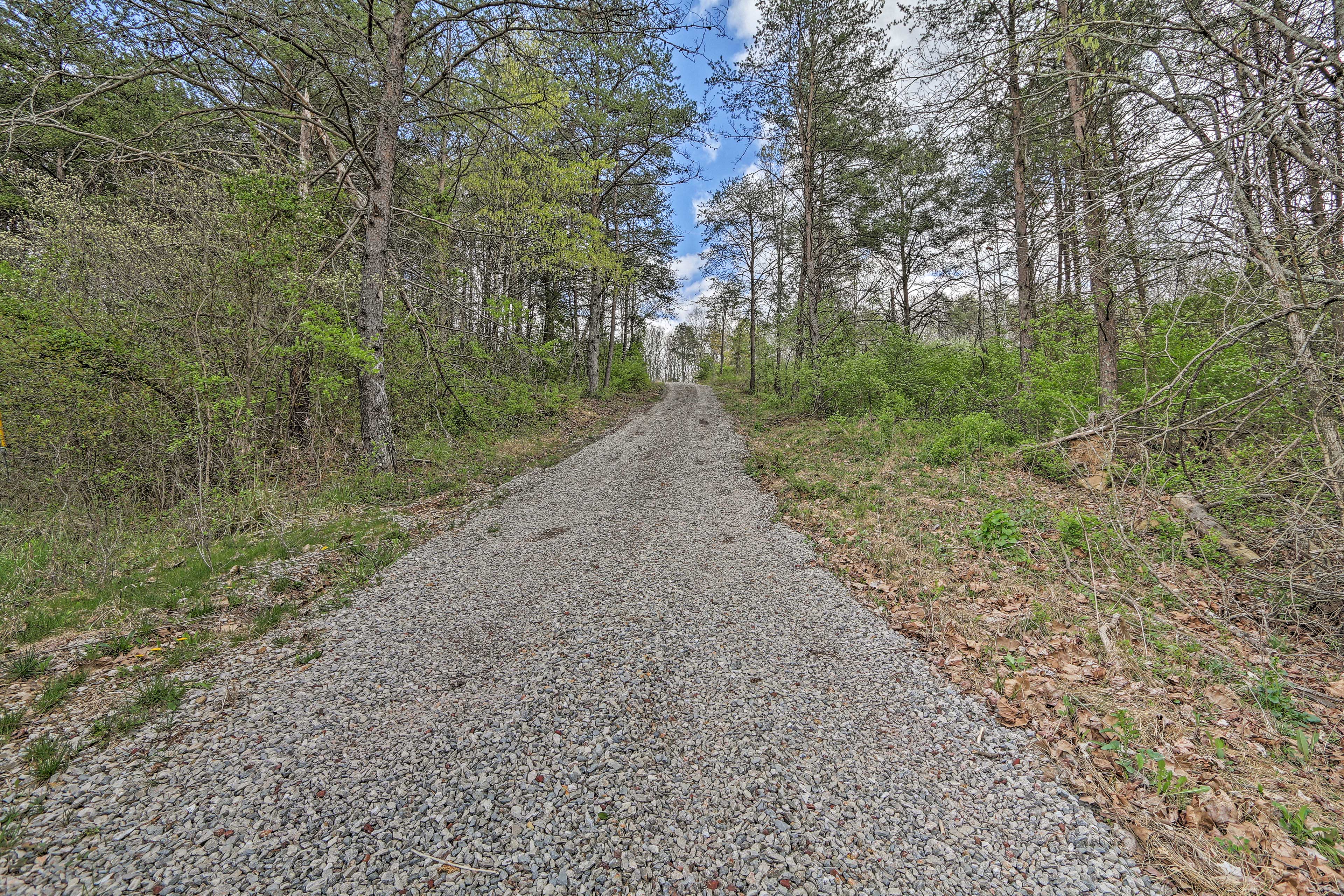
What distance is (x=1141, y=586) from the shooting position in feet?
13.1

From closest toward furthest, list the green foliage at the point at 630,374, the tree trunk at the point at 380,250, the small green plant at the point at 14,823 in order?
the small green plant at the point at 14,823, the tree trunk at the point at 380,250, the green foliage at the point at 630,374

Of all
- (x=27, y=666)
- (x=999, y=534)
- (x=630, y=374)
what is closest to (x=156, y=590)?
(x=27, y=666)

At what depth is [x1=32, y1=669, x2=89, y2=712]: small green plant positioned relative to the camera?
8.68ft

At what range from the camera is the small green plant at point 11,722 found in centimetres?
243

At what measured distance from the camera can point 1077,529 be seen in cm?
463

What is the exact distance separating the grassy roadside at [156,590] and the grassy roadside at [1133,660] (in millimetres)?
4891

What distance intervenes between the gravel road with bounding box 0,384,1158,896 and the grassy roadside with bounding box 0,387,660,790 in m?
0.36

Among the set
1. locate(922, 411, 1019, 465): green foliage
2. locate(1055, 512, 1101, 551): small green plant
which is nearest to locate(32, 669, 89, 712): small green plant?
locate(1055, 512, 1101, 551): small green plant

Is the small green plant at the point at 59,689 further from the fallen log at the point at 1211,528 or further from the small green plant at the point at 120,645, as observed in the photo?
the fallen log at the point at 1211,528

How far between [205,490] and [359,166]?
565cm

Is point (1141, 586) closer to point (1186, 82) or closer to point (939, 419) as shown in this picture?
point (1186, 82)

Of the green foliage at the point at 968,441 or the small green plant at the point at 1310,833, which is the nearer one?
the small green plant at the point at 1310,833

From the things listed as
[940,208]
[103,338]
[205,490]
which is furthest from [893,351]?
[103,338]

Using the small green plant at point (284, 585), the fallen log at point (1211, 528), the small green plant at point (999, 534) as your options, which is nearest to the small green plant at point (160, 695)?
the small green plant at point (284, 585)
